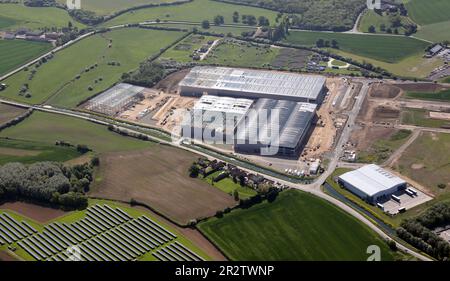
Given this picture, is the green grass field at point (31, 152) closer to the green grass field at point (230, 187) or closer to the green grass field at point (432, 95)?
the green grass field at point (230, 187)

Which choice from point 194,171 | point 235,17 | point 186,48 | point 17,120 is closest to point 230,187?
point 194,171

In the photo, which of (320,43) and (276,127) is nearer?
(276,127)

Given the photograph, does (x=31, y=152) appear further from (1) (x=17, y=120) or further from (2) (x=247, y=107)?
(2) (x=247, y=107)

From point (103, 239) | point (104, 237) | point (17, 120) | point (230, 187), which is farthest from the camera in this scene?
point (17, 120)

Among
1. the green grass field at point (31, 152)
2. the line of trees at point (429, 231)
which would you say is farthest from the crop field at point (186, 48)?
the line of trees at point (429, 231)

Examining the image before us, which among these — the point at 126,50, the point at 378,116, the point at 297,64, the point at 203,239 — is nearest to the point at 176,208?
the point at 203,239

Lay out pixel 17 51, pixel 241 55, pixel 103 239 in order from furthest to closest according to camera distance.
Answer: pixel 17 51, pixel 241 55, pixel 103 239
